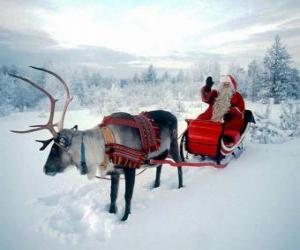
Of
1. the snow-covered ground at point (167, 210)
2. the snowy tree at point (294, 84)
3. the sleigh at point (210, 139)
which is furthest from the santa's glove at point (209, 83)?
the snowy tree at point (294, 84)

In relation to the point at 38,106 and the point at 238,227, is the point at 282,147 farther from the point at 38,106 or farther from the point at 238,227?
the point at 38,106

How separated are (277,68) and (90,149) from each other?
13588 millimetres

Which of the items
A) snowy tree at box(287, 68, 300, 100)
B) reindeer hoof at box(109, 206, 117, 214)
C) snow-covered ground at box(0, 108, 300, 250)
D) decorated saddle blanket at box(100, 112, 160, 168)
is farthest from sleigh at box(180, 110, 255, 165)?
snowy tree at box(287, 68, 300, 100)

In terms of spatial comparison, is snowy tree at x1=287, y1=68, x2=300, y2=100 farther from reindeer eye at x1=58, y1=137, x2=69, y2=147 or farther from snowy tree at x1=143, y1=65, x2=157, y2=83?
snowy tree at x1=143, y1=65, x2=157, y2=83

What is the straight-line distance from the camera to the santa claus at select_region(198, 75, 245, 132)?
536 centimetres

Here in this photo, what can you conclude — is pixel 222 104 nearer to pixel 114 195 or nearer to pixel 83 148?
pixel 114 195

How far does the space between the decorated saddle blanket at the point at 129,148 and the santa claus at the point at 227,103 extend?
1731 millimetres

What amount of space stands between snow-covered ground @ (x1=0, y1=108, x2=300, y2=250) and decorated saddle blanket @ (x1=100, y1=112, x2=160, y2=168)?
2.33 ft

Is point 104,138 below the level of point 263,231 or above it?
above

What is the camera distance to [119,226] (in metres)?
3.45

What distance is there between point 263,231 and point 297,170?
1.85m

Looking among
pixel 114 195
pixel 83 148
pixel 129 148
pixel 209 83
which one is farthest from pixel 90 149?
pixel 209 83

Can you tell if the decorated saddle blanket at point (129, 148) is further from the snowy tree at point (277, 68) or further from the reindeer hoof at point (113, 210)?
the snowy tree at point (277, 68)

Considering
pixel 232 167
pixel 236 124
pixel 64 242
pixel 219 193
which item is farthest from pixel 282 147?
pixel 64 242
